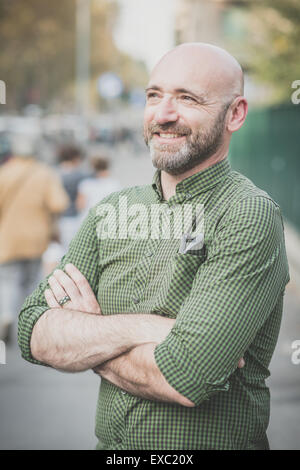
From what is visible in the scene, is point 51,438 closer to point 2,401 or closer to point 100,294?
point 2,401

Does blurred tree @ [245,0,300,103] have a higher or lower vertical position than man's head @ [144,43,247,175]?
higher

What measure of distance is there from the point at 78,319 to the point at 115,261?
228mm

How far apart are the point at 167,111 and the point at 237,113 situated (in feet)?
0.79

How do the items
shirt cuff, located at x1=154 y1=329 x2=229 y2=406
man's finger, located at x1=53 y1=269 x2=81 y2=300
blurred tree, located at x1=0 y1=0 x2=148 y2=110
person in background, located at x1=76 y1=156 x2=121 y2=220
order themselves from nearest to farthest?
shirt cuff, located at x1=154 y1=329 x2=229 y2=406 < man's finger, located at x1=53 y1=269 x2=81 y2=300 < person in background, located at x1=76 y1=156 x2=121 y2=220 < blurred tree, located at x1=0 y1=0 x2=148 y2=110

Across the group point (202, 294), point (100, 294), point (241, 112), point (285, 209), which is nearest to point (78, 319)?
point (100, 294)

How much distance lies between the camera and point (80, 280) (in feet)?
7.98

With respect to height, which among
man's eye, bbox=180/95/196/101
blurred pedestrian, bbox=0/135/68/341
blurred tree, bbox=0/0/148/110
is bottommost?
blurred pedestrian, bbox=0/135/68/341

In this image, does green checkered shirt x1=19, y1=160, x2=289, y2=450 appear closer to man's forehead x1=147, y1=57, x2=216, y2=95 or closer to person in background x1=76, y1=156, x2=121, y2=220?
man's forehead x1=147, y1=57, x2=216, y2=95

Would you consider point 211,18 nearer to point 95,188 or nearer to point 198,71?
point 95,188

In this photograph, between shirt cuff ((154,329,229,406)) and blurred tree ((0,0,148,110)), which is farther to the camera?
blurred tree ((0,0,148,110))

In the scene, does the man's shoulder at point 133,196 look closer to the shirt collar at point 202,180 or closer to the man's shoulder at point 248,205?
the shirt collar at point 202,180

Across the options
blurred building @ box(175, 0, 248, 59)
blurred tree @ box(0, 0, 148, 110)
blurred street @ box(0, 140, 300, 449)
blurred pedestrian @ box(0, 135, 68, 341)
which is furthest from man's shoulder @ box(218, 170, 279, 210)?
blurred tree @ box(0, 0, 148, 110)

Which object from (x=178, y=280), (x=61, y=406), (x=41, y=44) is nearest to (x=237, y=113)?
(x=178, y=280)

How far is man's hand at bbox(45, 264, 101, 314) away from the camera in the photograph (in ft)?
7.84
